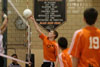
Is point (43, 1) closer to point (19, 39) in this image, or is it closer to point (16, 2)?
point (16, 2)

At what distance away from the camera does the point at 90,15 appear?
2748 millimetres

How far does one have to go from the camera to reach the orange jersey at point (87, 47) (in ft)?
9.23

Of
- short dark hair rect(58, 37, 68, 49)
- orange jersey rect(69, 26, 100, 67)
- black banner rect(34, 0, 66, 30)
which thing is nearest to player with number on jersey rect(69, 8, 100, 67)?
orange jersey rect(69, 26, 100, 67)

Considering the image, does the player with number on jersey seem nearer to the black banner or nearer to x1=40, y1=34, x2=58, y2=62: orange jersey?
x1=40, y1=34, x2=58, y2=62: orange jersey

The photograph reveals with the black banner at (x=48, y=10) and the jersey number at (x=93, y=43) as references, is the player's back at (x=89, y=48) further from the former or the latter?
the black banner at (x=48, y=10)

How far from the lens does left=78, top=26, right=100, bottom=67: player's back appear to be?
2.81 metres

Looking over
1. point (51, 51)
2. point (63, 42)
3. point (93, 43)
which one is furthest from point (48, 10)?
point (93, 43)

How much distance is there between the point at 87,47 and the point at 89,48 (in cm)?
3

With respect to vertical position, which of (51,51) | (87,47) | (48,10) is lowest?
(51,51)

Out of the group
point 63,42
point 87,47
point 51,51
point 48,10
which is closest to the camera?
point 87,47

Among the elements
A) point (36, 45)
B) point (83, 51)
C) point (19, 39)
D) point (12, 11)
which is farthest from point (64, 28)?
point (83, 51)

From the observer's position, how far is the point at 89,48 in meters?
2.82

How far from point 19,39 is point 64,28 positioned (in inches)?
70.4

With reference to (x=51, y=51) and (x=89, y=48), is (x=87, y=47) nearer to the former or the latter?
(x=89, y=48)
